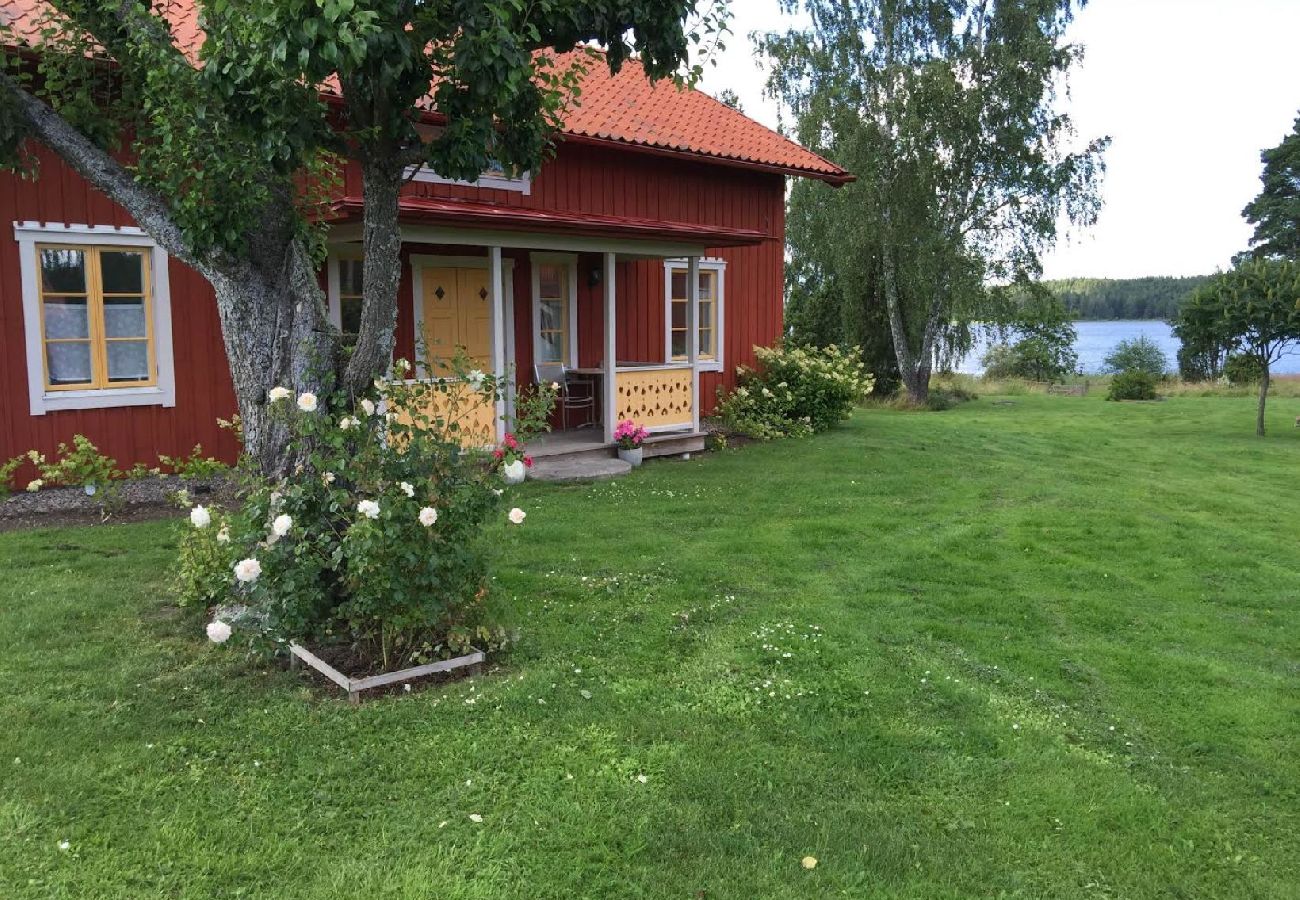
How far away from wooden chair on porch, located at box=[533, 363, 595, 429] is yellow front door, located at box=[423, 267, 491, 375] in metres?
0.78

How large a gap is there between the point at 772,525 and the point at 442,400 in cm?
368

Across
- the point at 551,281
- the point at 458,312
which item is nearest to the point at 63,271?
the point at 458,312

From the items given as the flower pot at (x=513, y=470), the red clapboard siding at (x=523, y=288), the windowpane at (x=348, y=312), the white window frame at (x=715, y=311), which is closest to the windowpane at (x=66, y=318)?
the red clapboard siding at (x=523, y=288)

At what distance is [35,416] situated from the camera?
835cm

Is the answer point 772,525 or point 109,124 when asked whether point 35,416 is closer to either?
point 109,124

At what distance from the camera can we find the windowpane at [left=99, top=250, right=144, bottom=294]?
339 inches

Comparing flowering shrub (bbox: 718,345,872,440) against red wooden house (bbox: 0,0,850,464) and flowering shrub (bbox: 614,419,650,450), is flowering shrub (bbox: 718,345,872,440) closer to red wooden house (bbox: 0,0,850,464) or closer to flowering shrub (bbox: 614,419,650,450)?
red wooden house (bbox: 0,0,850,464)

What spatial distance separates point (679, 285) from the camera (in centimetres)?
1352

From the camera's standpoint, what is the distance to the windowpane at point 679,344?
13539 mm

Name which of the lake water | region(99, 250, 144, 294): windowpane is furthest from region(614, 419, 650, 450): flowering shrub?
the lake water

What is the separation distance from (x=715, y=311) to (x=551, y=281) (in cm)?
270

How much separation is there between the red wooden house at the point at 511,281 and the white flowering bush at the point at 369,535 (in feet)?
7.96

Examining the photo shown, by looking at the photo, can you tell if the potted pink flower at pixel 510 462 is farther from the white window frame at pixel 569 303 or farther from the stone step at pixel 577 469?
the white window frame at pixel 569 303

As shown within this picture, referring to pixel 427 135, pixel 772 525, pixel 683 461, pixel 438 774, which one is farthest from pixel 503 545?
pixel 427 135
